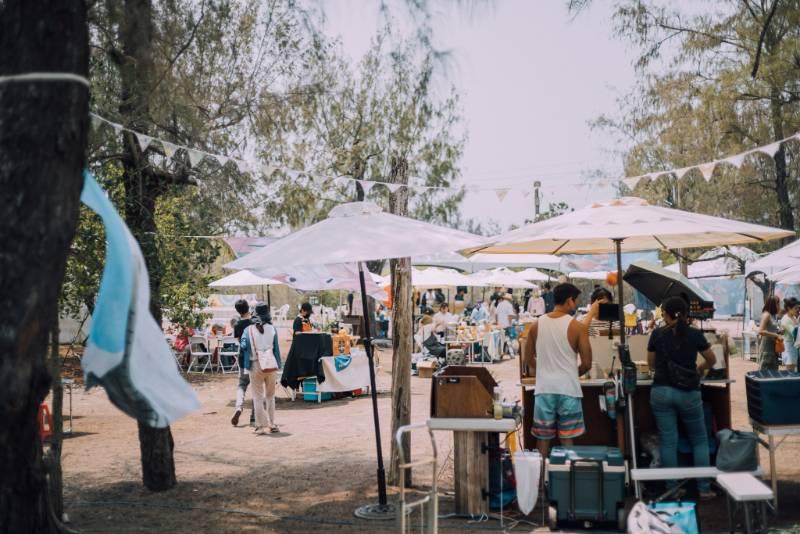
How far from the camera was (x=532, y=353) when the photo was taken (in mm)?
7059

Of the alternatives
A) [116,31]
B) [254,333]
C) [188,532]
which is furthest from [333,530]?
[254,333]

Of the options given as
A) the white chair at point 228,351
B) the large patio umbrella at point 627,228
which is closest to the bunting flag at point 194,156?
the large patio umbrella at point 627,228

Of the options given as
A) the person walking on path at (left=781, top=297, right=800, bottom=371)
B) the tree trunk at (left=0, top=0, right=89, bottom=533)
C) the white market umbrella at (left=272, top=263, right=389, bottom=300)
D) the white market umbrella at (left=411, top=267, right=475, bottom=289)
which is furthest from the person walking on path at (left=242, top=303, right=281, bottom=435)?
the white market umbrella at (left=411, top=267, right=475, bottom=289)

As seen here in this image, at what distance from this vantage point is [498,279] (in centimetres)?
2623

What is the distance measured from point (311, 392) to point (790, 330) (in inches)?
303

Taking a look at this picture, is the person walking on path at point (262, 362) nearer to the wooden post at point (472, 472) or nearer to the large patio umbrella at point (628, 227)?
the large patio umbrella at point (628, 227)

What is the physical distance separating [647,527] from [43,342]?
10.0 ft

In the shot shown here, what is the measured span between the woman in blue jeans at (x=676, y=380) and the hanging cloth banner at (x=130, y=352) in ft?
14.1

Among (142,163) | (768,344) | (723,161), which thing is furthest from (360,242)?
(768,344)

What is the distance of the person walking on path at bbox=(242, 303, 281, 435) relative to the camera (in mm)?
10867

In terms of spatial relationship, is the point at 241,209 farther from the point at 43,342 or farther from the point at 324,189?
the point at 324,189

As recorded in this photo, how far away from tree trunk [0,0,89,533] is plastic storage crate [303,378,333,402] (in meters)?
10.1

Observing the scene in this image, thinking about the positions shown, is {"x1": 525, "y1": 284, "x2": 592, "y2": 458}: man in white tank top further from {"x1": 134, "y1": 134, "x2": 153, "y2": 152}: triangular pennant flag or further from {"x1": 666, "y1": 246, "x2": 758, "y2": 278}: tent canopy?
{"x1": 666, "y1": 246, "x2": 758, "y2": 278}: tent canopy

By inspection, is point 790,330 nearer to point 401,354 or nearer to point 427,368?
point 427,368
